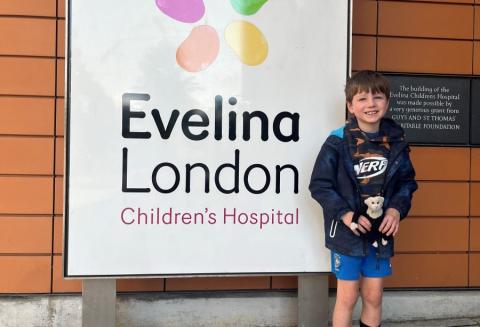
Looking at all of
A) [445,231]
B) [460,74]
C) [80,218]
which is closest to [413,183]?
[445,231]

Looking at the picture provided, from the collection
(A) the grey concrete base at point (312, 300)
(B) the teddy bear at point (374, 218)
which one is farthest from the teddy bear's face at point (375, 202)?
Result: (A) the grey concrete base at point (312, 300)

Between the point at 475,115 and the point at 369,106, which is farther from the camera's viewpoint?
the point at 475,115

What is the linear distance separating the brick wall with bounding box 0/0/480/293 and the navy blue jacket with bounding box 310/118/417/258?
946 mm

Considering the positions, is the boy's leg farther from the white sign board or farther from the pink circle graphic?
the pink circle graphic

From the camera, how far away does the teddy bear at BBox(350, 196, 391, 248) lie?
270cm

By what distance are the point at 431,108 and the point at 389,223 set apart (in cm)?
143

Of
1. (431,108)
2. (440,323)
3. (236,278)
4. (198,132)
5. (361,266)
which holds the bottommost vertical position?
(440,323)

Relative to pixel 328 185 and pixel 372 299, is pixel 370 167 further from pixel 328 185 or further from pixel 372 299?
pixel 372 299

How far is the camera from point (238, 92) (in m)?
3.20

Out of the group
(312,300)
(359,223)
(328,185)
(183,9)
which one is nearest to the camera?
(359,223)

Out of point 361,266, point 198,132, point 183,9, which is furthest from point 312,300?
point 183,9

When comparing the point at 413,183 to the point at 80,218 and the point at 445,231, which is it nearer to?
the point at 445,231

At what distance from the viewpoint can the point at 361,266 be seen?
2863 mm

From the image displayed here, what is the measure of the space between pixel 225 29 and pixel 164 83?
53 centimetres
